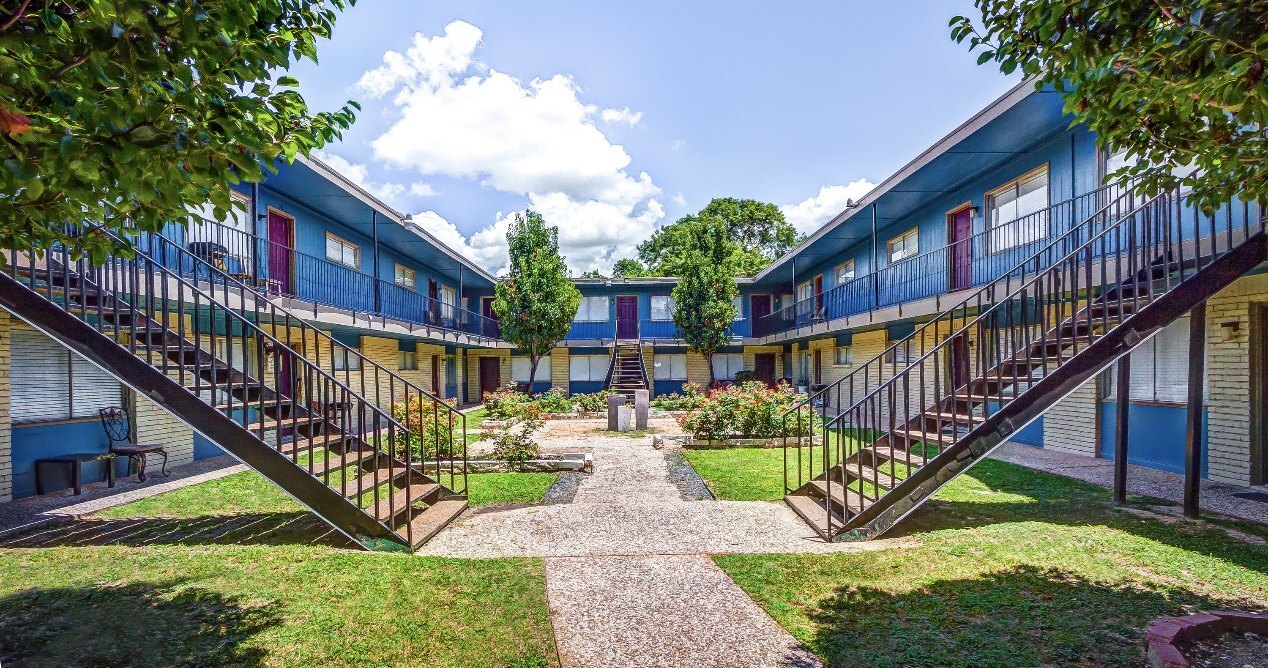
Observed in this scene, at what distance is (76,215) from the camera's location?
10.1ft

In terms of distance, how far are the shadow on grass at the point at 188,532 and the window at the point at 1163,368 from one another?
1201 cm

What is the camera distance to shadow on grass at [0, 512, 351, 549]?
20.2ft

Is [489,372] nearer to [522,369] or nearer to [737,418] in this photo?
[522,369]

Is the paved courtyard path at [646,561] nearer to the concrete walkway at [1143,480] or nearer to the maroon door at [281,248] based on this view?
the concrete walkway at [1143,480]

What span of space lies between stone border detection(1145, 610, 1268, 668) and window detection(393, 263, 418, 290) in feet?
65.0

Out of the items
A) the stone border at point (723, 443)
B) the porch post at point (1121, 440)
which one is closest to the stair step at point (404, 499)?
the stone border at point (723, 443)

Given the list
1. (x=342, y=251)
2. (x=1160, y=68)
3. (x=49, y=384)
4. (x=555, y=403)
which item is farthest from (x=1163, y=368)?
(x=342, y=251)

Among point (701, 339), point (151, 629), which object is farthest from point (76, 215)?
point (701, 339)

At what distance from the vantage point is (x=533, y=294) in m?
20.2

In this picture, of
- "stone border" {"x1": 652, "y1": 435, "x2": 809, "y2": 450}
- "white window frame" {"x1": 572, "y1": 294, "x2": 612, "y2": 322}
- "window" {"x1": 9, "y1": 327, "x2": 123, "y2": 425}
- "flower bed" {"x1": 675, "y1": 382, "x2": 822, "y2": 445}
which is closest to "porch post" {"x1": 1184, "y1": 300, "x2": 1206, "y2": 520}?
"stone border" {"x1": 652, "y1": 435, "x2": 809, "y2": 450}

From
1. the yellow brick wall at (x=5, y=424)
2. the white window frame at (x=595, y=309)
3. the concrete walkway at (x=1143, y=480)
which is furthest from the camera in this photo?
the white window frame at (x=595, y=309)

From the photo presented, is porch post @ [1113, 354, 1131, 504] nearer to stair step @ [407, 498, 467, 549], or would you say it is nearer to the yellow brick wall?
stair step @ [407, 498, 467, 549]

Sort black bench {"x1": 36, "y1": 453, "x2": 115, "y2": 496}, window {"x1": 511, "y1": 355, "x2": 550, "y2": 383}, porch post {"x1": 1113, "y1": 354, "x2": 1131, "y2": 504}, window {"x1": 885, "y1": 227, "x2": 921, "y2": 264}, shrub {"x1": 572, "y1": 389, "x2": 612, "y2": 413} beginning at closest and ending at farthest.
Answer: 1. porch post {"x1": 1113, "y1": 354, "x2": 1131, "y2": 504}
2. black bench {"x1": 36, "y1": 453, "x2": 115, "y2": 496}
3. window {"x1": 885, "y1": 227, "x2": 921, "y2": 264}
4. shrub {"x1": 572, "y1": 389, "x2": 612, "y2": 413}
5. window {"x1": 511, "y1": 355, "x2": 550, "y2": 383}

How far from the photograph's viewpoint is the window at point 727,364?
28341mm
